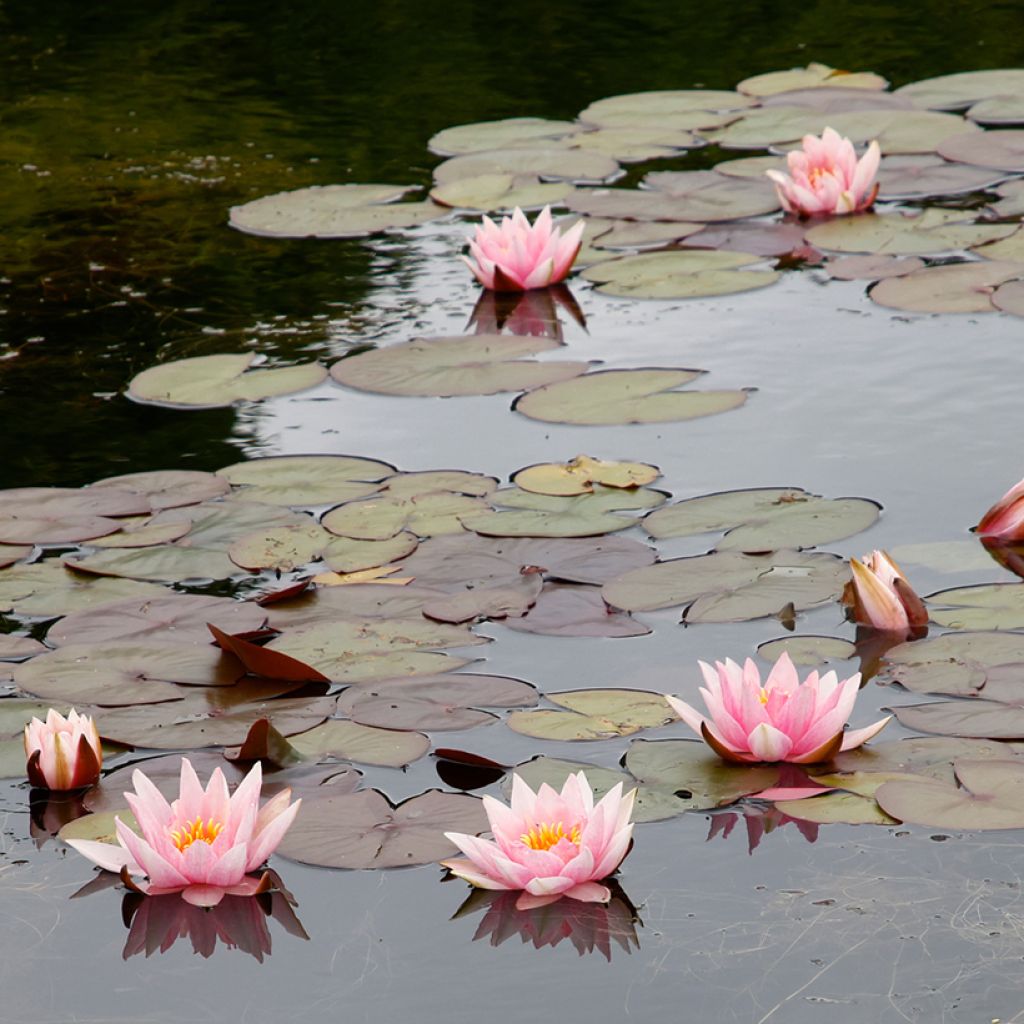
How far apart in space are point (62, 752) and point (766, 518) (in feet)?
4.71

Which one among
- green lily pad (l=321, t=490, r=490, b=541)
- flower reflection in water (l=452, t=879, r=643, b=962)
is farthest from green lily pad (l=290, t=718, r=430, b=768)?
green lily pad (l=321, t=490, r=490, b=541)

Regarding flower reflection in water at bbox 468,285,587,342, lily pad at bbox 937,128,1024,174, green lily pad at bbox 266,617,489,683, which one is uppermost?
lily pad at bbox 937,128,1024,174

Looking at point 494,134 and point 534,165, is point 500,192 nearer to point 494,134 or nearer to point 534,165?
point 534,165

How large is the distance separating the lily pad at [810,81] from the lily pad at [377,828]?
16.0 ft

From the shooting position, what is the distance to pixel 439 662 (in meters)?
2.79

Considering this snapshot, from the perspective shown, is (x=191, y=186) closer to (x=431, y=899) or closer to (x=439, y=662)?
(x=439, y=662)

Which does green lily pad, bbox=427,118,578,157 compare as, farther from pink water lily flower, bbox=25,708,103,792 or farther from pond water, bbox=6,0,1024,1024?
pink water lily flower, bbox=25,708,103,792

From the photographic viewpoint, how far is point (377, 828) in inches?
91.7

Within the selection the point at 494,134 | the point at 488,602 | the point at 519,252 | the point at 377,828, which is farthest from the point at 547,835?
the point at 494,134

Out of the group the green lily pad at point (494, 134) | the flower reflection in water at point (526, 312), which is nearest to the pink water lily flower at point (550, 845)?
the flower reflection in water at point (526, 312)

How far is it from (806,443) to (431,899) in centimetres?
177

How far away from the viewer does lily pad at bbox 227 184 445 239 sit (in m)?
5.41

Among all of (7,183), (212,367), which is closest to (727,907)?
(212,367)

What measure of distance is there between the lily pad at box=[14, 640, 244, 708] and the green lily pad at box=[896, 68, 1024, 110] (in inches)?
174
